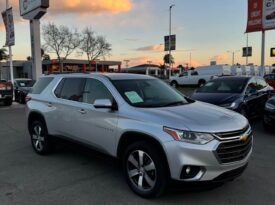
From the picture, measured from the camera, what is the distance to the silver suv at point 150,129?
3.91 metres

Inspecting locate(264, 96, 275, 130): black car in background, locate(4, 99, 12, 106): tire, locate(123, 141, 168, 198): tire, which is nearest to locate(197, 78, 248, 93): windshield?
locate(264, 96, 275, 130): black car in background

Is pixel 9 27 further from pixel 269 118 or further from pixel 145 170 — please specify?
pixel 145 170

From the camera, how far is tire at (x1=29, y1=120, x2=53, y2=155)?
650 cm

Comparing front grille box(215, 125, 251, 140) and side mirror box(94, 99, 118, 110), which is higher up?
side mirror box(94, 99, 118, 110)

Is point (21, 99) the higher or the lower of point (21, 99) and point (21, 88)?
the lower

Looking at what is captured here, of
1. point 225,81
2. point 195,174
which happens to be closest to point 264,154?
point 195,174

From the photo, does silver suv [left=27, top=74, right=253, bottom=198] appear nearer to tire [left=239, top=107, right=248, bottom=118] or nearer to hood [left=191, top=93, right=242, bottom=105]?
hood [left=191, top=93, right=242, bottom=105]

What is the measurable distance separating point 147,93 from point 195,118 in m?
1.24

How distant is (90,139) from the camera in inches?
205

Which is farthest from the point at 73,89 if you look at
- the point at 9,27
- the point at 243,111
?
the point at 9,27

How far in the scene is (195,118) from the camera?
4.21 m

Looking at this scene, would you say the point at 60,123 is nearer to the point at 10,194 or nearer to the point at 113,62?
the point at 10,194

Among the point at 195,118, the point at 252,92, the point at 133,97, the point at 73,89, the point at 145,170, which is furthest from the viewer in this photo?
the point at 252,92

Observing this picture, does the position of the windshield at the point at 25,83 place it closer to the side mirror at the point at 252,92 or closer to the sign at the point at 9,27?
the sign at the point at 9,27
